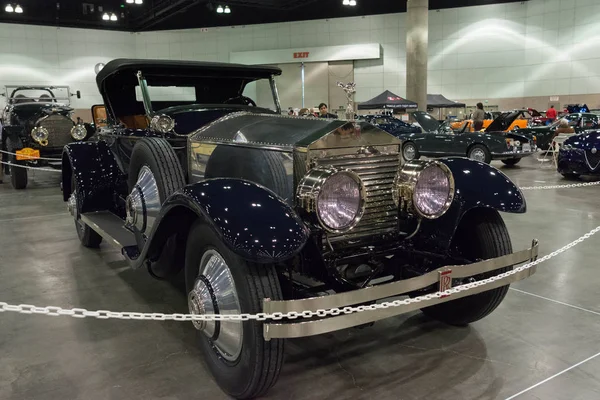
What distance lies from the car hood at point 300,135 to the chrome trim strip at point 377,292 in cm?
86

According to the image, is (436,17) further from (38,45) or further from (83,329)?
(83,329)

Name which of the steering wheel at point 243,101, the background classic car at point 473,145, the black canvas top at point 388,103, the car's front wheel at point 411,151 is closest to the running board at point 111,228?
the steering wheel at point 243,101

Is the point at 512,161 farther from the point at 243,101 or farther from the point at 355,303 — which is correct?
the point at 355,303

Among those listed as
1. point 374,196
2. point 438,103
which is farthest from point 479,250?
point 438,103

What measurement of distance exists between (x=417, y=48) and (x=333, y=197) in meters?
18.8

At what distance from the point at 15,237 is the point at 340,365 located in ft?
15.9

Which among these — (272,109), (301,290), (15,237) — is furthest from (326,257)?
(15,237)

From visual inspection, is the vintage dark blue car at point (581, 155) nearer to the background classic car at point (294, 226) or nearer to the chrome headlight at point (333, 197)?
the background classic car at point (294, 226)

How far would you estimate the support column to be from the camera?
63.1 feet

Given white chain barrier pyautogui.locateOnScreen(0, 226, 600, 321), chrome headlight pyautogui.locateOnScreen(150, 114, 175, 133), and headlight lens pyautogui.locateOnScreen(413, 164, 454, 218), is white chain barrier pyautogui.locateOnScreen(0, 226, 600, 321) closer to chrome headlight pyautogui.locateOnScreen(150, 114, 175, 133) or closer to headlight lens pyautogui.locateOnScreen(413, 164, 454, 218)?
headlight lens pyautogui.locateOnScreen(413, 164, 454, 218)

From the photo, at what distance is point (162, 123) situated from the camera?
12.6ft

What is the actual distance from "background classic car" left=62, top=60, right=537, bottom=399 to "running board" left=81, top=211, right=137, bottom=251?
0.02m

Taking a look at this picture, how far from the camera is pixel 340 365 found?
109 inches

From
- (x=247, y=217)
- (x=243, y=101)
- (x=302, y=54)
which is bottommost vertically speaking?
(x=247, y=217)
